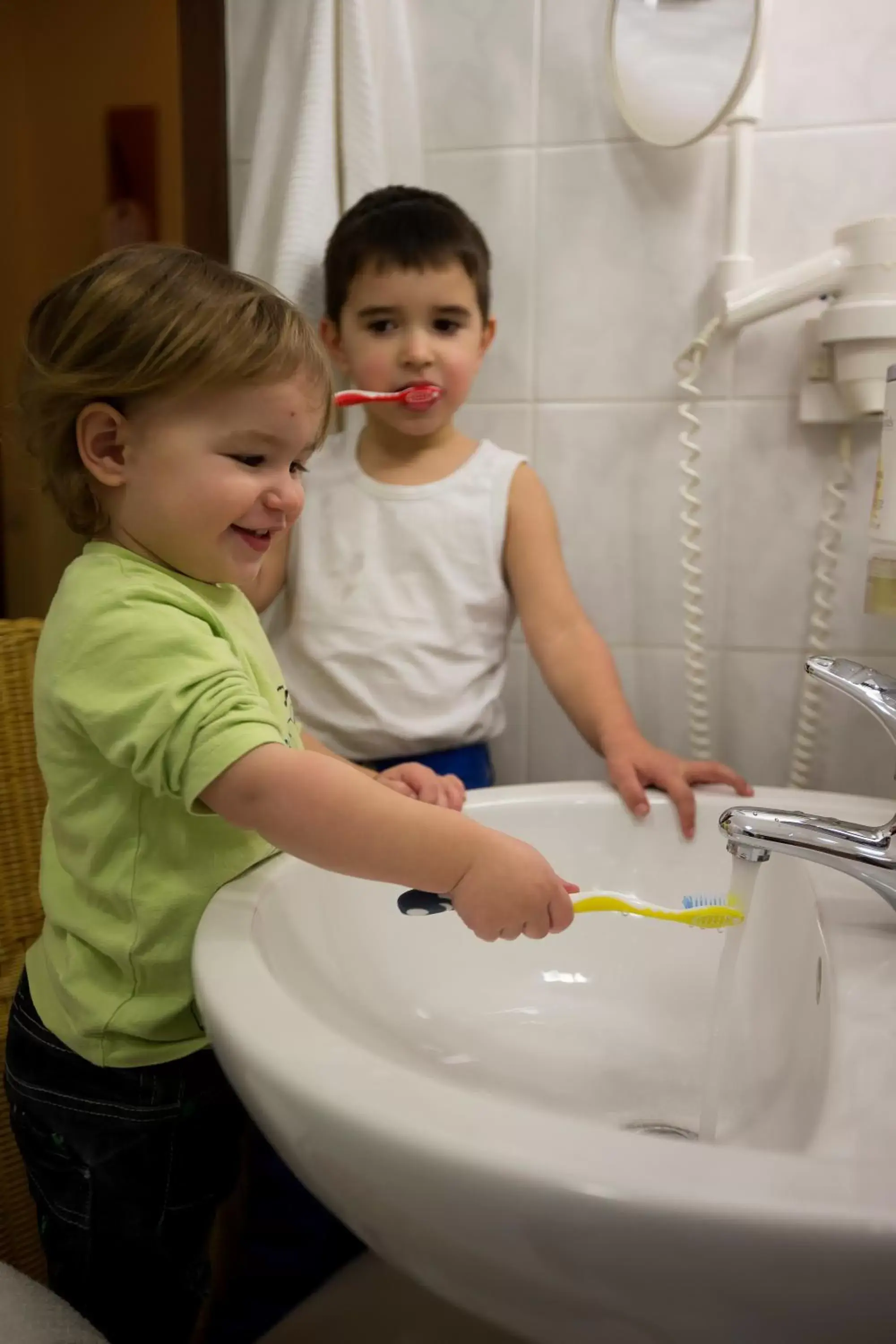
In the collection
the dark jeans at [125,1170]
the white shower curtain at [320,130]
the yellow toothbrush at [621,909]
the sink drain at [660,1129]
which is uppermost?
the white shower curtain at [320,130]

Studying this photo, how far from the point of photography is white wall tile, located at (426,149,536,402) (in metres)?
1.02

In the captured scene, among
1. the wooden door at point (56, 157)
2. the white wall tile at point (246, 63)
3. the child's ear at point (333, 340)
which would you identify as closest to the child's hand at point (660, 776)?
the child's ear at point (333, 340)

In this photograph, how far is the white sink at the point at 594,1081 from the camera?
0.36 m

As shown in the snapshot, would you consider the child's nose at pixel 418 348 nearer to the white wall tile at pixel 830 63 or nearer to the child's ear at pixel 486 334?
the child's ear at pixel 486 334

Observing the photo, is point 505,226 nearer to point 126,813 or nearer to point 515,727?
point 515,727

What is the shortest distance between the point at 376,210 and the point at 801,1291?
2.90 ft

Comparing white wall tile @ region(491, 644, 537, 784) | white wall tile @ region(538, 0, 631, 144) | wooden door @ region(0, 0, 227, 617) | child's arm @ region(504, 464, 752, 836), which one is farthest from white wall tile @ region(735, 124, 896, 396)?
wooden door @ region(0, 0, 227, 617)

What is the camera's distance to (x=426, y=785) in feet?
2.69

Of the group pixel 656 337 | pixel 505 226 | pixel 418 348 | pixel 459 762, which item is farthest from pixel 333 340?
pixel 459 762

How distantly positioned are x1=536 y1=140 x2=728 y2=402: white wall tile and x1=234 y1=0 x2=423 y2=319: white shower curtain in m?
0.16

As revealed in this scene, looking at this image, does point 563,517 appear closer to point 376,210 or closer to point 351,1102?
point 376,210

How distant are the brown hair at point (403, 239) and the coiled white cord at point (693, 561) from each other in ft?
0.71

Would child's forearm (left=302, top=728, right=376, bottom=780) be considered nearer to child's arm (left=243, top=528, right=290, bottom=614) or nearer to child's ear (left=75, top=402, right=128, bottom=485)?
child's arm (left=243, top=528, right=290, bottom=614)

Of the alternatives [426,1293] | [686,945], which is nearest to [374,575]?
[686,945]
